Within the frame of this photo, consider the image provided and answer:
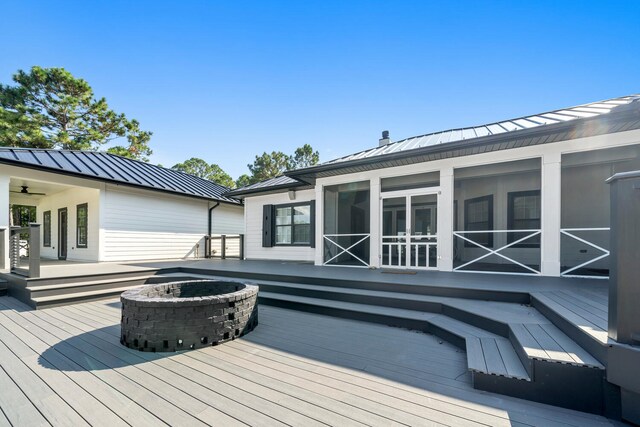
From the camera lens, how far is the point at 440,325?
336cm

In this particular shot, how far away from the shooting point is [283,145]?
2645 centimetres

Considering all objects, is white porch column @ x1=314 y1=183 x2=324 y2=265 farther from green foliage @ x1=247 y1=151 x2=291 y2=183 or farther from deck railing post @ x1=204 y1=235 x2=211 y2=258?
green foliage @ x1=247 y1=151 x2=291 y2=183

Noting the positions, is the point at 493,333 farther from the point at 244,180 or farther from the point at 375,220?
the point at 244,180

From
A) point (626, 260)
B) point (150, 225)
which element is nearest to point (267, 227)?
point (150, 225)

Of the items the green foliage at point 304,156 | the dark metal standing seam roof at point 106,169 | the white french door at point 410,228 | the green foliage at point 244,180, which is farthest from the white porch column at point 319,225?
the green foliage at point 244,180

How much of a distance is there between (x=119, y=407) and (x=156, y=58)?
32.8 feet

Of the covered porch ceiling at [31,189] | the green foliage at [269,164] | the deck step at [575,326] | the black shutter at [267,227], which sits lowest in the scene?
the deck step at [575,326]

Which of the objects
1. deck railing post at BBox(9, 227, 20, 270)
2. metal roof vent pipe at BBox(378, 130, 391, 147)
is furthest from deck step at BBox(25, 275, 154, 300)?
metal roof vent pipe at BBox(378, 130, 391, 147)

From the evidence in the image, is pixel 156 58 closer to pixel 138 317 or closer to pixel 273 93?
pixel 273 93

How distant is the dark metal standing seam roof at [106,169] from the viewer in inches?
267

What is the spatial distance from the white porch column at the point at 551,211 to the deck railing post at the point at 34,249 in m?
9.09

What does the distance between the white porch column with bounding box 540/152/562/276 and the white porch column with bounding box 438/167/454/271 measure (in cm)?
153

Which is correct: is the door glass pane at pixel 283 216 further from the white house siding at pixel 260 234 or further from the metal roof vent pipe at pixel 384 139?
the metal roof vent pipe at pixel 384 139

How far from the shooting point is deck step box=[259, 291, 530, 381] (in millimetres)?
2246
